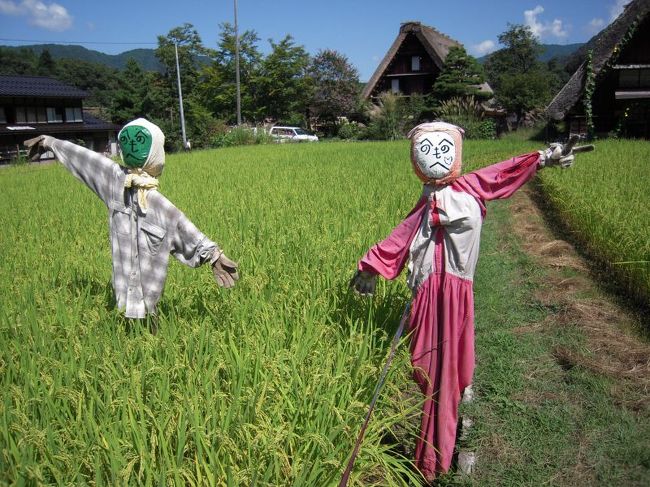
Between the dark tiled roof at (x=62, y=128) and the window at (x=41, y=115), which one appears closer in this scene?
the dark tiled roof at (x=62, y=128)

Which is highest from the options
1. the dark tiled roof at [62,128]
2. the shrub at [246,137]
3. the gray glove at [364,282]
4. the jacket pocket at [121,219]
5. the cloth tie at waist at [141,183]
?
the dark tiled roof at [62,128]

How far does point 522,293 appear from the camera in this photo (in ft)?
12.9

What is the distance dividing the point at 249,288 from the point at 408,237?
1.02m

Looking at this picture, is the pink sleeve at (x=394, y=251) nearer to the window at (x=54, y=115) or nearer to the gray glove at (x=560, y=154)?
the gray glove at (x=560, y=154)

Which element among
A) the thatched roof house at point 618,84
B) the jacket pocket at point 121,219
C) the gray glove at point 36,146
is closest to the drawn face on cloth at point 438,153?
the jacket pocket at point 121,219

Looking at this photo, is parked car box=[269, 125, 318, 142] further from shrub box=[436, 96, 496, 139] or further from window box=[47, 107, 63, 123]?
window box=[47, 107, 63, 123]

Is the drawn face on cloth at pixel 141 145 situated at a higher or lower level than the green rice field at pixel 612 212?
higher

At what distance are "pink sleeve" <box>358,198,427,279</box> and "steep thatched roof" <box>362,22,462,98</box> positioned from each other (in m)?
22.8

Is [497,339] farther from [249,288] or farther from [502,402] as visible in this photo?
[249,288]

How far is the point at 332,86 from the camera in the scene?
26.7m

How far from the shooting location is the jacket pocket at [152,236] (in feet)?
7.47

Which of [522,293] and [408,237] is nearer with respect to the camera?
[408,237]

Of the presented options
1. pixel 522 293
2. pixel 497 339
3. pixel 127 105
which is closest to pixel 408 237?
pixel 497 339

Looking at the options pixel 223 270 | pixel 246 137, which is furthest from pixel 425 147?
pixel 246 137
